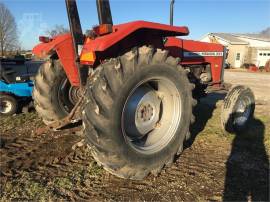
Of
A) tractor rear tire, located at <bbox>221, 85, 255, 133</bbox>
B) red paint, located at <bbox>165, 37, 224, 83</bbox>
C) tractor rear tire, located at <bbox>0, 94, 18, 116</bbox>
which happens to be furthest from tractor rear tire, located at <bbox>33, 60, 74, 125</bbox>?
tractor rear tire, located at <bbox>221, 85, 255, 133</bbox>

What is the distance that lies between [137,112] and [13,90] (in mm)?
4418

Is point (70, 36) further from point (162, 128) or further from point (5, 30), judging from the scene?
point (5, 30)

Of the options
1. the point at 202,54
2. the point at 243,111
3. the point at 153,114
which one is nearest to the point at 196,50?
the point at 202,54

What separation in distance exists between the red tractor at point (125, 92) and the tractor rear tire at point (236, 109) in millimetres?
17

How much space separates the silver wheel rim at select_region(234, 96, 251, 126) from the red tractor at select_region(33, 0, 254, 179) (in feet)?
0.06

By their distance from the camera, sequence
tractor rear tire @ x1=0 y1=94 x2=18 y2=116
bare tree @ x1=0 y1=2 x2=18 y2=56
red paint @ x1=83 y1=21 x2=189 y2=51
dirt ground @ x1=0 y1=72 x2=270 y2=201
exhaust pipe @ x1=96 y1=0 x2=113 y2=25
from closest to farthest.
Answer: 1. red paint @ x1=83 y1=21 x2=189 y2=51
2. dirt ground @ x1=0 y1=72 x2=270 y2=201
3. exhaust pipe @ x1=96 y1=0 x2=113 y2=25
4. tractor rear tire @ x1=0 y1=94 x2=18 y2=116
5. bare tree @ x1=0 y1=2 x2=18 y2=56

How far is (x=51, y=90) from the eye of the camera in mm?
4562

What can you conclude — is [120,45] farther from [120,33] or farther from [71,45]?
[71,45]

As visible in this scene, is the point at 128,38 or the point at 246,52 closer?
the point at 128,38

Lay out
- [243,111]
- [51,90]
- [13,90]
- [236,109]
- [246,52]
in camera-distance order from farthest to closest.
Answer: [246,52], [13,90], [243,111], [236,109], [51,90]

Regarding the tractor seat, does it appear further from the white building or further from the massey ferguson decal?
the white building

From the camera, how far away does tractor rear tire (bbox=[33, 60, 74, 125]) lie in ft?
14.8

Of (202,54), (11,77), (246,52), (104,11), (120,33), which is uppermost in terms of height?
(104,11)

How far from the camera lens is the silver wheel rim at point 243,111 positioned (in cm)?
533
